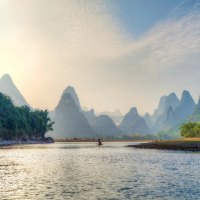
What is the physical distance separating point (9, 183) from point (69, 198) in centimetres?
1398

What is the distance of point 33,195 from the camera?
36688 millimetres

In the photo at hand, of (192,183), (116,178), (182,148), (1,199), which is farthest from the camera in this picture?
(182,148)

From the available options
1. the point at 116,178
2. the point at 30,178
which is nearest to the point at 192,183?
the point at 116,178

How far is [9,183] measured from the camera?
4581cm

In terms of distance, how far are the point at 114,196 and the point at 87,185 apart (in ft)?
27.8

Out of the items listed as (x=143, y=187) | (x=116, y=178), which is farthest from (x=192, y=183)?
(x=116, y=178)

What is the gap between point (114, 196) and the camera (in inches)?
1391

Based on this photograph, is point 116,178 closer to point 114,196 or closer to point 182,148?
point 114,196

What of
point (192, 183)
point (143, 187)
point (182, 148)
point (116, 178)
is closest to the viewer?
point (143, 187)

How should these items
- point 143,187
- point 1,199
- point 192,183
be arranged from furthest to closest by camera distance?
point 192,183 < point 143,187 < point 1,199

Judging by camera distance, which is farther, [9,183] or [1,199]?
[9,183]

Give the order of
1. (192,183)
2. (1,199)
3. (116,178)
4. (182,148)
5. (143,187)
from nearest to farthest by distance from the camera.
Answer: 1. (1,199)
2. (143,187)
3. (192,183)
4. (116,178)
5. (182,148)

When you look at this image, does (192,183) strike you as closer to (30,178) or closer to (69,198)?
(69,198)

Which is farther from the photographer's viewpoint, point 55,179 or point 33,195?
point 55,179
